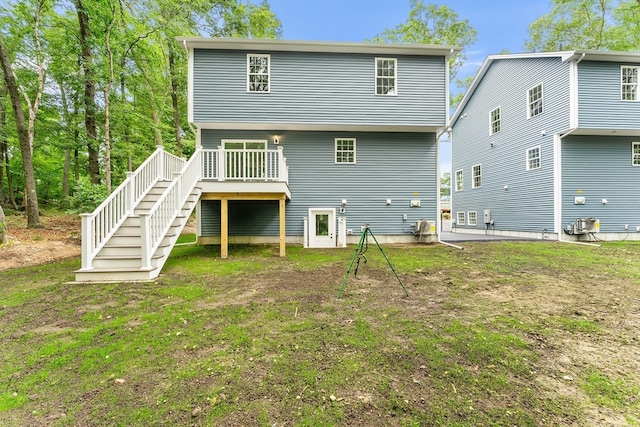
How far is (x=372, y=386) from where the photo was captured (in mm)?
2182

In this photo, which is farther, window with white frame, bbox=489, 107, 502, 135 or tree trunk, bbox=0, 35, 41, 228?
window with white frame, bbox=489, 107, 502, 135

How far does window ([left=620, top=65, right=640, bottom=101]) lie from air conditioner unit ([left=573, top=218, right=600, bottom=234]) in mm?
4704

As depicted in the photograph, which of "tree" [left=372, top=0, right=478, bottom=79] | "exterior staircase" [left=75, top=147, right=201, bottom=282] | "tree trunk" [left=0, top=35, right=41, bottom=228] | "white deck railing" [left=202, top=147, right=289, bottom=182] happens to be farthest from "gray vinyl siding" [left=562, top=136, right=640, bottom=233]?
"tree trunk" [left=0, top=35, right=41, bottom=228]

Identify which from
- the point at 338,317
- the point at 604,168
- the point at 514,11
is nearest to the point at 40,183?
the point at 338,317

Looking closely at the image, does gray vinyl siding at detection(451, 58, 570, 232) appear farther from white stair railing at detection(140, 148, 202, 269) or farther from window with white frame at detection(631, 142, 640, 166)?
white stair railing at detection(140, 148, 202, 269)

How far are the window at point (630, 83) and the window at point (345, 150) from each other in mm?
10263

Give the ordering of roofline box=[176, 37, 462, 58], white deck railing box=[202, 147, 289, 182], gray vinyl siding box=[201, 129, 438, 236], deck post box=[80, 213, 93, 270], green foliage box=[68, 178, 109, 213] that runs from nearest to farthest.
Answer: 1. deck post box=[80, 213, 93, 270]
2. white deck railing box=[202, 147, 289, 182]
3. green foliage box=[68, 178, 109, 213]
4. roofline box=[176, 37, 462, 58]
5. gray vinyl siding box=[201, 129, 438, 236]

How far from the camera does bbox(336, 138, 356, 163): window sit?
10047mm

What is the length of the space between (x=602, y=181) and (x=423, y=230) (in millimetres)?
7429

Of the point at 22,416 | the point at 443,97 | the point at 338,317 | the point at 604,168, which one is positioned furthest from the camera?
the point at 604,168

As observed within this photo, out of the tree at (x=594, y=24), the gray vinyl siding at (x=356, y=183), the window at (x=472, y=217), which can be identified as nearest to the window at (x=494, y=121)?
the window at (x=472, y=217)

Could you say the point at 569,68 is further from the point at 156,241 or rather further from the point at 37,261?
the point at 37,261

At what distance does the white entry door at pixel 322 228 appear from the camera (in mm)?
9562

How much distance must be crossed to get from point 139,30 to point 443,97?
1236 cm
